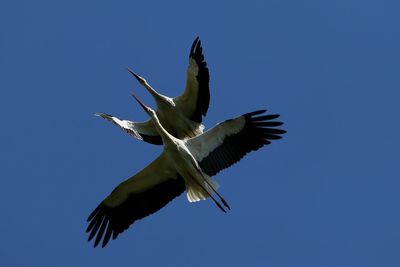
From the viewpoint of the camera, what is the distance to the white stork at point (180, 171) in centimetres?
1492

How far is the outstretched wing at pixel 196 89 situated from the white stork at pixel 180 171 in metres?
1.15

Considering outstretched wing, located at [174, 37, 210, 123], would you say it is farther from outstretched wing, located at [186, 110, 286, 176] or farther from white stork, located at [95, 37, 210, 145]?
outstretched wing, located at [186, 110, 286, 176]

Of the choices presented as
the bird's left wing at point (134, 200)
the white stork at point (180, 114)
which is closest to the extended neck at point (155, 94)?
the white stork at point (180, 114)

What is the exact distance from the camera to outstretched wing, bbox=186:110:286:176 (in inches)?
587

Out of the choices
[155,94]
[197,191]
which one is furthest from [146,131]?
[197,191]

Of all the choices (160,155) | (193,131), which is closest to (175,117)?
(193,131)

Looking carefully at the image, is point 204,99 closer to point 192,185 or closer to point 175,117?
point 175,117

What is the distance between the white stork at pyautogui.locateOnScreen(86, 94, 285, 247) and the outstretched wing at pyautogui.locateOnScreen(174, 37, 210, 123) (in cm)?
115

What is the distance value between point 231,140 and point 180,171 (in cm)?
87

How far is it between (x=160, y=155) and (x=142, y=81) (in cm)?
268

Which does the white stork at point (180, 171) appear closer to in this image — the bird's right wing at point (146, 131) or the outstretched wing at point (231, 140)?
the outstretched wing at point (231, 140)

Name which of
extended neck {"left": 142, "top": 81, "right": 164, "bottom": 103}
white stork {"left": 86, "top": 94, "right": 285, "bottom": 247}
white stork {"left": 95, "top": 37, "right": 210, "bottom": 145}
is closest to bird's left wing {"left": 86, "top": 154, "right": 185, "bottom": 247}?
white stork {"left": 86, "top": 94, "right": 285, "bottom": 247}

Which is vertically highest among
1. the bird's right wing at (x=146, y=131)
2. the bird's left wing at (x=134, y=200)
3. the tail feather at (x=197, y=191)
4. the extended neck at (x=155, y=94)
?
the extended neck at (x=155, y=94)

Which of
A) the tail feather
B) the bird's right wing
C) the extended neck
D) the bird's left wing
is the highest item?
the extended neck
